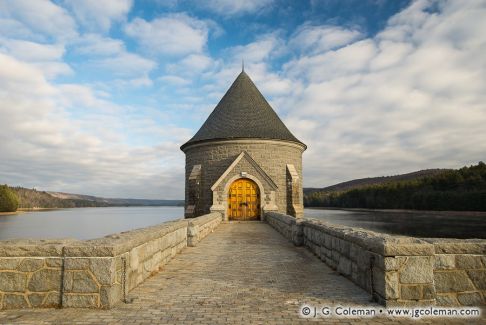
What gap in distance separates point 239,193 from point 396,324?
15.4m

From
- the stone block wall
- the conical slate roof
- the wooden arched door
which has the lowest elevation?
the stone block wall

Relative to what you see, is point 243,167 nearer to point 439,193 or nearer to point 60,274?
point 60,274

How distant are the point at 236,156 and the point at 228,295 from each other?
579 inches

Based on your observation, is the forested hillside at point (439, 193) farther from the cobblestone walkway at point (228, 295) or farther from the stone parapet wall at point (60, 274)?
the stone parapet wall at point (60, 274)

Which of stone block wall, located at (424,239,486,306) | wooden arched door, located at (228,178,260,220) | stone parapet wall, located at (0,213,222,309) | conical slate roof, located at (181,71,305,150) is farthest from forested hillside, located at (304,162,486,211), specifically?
stone parapet wall, located at (0,213,222,309)

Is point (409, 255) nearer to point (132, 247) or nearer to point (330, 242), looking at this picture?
point (330, 242)

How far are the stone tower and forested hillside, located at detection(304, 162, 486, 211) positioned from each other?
154 ft

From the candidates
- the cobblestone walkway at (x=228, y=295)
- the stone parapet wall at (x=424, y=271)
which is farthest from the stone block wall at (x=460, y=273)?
the cobblestone walkway at (x=228, y=295)

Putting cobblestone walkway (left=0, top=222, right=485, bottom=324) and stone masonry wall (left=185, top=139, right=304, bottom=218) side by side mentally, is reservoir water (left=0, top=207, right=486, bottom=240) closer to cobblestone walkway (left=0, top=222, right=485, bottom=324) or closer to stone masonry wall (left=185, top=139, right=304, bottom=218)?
stone masonry wall (left=185, top=139, right=304, bottom=218)

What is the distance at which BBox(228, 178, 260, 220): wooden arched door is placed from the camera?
19.0 metres

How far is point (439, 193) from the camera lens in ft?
205

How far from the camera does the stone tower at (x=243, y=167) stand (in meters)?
18.8

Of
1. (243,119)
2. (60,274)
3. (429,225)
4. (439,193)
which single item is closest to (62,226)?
(243,119)

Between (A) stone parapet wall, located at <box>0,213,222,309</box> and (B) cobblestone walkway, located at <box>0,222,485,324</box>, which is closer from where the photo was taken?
(B) cobblestone walkway, located at <box>0,222,485,324</box>
